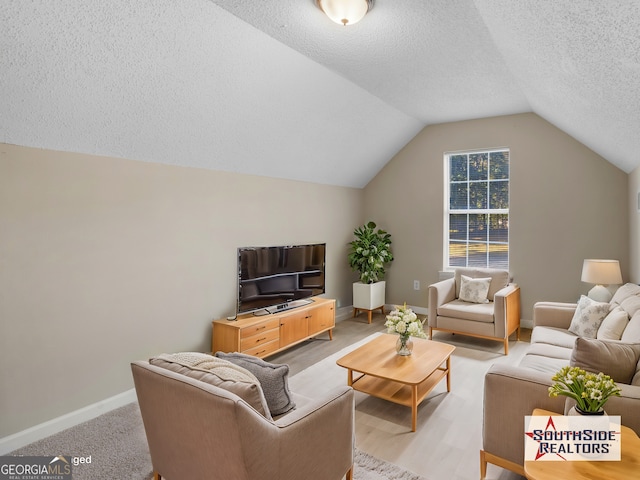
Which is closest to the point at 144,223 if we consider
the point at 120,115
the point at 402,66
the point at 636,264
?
the point at 120,115

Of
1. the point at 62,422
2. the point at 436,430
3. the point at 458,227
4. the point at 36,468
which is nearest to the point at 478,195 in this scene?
the point at 458,227

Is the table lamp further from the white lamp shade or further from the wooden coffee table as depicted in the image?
the wooden coffee table

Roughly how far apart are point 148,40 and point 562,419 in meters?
3.05

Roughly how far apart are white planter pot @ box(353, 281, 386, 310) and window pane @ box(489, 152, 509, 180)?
2224mm

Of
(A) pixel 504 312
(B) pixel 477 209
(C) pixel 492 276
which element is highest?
(B) pixel 477 209

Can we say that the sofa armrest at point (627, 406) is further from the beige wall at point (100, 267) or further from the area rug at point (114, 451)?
the beige wall at point (100, 267)

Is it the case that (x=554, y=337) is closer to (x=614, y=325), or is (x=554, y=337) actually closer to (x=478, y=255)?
(x=614, y=325)

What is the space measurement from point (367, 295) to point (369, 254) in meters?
0.60

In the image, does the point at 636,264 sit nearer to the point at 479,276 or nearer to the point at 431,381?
the point at 479,276

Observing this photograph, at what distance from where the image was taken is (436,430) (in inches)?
105

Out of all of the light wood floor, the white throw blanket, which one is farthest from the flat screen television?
the white throw blanket

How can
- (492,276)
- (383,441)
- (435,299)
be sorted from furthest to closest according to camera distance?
(492,276)
(435,299)
(383,441)

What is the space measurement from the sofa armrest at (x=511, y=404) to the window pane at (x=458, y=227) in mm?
3609

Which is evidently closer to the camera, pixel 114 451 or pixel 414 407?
pixel 114 451
